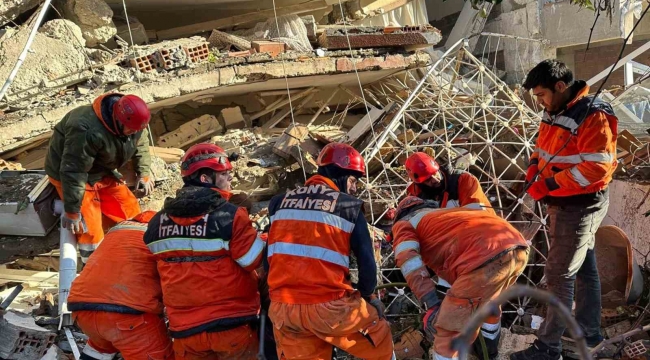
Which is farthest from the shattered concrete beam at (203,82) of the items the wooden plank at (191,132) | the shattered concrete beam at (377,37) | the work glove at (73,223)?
the work glove at (73,223)

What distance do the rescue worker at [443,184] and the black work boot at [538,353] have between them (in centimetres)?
103

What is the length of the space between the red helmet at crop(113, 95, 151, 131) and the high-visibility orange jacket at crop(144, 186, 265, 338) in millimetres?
1176

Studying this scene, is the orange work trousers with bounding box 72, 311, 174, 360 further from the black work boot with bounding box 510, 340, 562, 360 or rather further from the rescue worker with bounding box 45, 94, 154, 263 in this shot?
the black work boot with bounding box 510, 340, 562, 360

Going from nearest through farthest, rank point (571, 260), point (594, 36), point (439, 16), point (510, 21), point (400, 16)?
point (571, 260), point (400, 16), point (594, 36), point (510, 21), point (439, 16)

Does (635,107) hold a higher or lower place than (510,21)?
lower

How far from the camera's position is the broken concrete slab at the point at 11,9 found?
653cm

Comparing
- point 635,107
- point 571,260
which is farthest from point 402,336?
point 635,107

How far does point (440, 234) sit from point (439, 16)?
13699 millimetres

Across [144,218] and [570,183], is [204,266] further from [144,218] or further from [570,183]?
[570,183]

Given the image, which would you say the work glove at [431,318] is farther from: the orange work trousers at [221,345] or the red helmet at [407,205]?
the orange work trousers at [221,345]

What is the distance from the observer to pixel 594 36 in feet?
44.4

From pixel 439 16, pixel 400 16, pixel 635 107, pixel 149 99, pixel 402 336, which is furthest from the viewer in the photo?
pixel 439 16

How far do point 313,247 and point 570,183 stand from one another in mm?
1858

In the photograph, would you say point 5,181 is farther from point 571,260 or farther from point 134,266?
point 571,260
